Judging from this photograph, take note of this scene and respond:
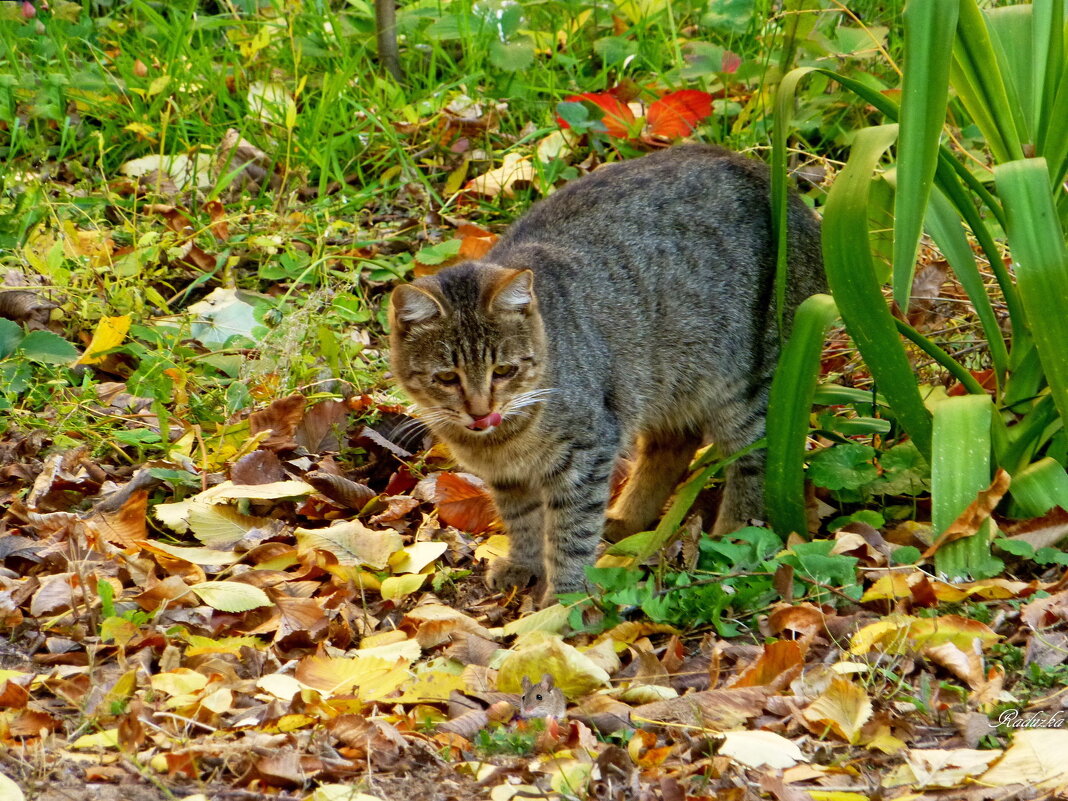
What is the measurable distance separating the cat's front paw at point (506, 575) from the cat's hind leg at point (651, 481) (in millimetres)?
459

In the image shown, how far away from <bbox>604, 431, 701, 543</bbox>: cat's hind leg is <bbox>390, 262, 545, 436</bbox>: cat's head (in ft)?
2.43

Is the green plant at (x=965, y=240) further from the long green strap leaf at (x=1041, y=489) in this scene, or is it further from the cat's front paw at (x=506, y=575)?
the cat's front paw at (x=506, y=575)

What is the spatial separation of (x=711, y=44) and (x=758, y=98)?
1.96 ft

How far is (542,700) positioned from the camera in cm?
270

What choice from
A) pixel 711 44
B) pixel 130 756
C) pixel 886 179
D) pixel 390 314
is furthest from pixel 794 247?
pixel 130 756

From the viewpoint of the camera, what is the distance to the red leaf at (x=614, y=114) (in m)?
5.27

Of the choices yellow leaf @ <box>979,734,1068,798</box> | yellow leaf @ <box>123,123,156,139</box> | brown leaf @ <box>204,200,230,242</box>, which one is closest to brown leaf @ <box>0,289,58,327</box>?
brown leaf @ <box>204,200,230,242</box>

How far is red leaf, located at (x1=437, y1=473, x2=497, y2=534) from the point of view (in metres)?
4.10

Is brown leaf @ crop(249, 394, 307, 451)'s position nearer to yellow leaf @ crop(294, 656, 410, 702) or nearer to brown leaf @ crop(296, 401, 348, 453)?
brown leaf @ crop(296, 401, 348, 453)

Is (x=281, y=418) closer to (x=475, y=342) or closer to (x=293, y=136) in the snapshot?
(x=475, y=342)

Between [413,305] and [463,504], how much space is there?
2.78 feet

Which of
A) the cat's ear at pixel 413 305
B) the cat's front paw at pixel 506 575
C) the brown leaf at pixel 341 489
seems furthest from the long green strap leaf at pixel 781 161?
the brown leaf at pixel 341 489

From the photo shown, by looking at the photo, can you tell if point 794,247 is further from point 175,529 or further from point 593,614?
point 175,529

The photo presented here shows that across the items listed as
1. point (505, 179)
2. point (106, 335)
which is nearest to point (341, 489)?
point (106, 335)
